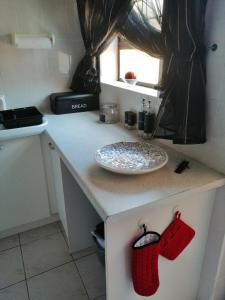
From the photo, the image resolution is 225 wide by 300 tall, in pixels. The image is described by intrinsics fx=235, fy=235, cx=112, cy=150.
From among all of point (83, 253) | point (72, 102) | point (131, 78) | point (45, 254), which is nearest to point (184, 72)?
point (131, 78)

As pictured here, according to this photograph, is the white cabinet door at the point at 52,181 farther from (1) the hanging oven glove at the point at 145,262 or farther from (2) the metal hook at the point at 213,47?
(2) the metal hook at the point at 213,47

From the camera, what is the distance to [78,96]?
1.94m

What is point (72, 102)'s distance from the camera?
6.36ft

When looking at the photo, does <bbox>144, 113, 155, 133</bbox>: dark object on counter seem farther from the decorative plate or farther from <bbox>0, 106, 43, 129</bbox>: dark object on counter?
<bbox>0, 106, 43, 129</bbox>: dark object on counter

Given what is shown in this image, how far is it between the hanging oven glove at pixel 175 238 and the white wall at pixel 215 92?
0.29m

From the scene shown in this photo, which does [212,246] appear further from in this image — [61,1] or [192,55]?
[61,1]

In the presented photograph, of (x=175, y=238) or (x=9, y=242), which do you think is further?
(x=9, y=242)

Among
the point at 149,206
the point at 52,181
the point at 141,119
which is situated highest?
the point at 141,119

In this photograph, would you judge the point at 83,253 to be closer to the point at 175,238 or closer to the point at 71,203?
the point at 71,203

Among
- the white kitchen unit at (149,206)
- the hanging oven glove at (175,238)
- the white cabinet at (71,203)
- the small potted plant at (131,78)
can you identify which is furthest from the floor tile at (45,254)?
the small potted plant at (131,78)

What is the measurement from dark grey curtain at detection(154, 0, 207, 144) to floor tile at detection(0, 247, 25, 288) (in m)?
1.35

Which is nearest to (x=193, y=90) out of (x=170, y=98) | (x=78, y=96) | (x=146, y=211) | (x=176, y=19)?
(x=170, y=98)

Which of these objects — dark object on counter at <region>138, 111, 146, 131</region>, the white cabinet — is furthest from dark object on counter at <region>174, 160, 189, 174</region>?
the white cabinet

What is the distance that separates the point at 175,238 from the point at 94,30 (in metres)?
1.51
